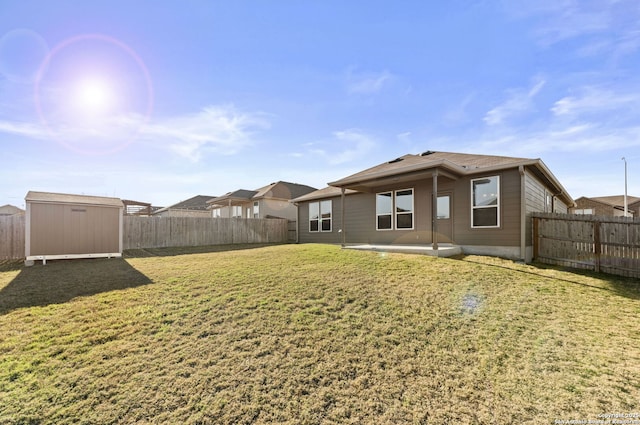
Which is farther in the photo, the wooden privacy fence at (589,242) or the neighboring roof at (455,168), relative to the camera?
the neighboring roof at (455,168)

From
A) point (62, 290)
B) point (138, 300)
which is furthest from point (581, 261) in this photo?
point (62, 290)

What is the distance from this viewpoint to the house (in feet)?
29.4

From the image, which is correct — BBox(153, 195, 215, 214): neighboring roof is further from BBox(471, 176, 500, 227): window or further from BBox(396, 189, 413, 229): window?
BBox(471, 176, 500, 227): window

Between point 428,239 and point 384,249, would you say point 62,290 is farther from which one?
point 428,239

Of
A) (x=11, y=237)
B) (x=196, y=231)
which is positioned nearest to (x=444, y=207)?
(x=196, y=231)

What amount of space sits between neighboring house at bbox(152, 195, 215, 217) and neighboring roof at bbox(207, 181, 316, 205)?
7473mm

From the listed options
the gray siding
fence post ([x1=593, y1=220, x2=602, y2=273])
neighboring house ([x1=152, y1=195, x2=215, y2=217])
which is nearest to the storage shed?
the gray siding

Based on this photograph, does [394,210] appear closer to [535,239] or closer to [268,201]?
[535,239]

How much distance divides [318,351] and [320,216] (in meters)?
12.7

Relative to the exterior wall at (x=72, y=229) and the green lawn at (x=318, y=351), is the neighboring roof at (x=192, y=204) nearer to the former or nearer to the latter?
the exterior wall at (x=72, y=229)

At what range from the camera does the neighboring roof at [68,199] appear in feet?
31.1

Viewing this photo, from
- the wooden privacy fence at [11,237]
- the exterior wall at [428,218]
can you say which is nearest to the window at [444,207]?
the exterior wall at [428,218]

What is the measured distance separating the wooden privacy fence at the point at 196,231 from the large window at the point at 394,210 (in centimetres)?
798

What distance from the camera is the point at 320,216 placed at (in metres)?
16.2
